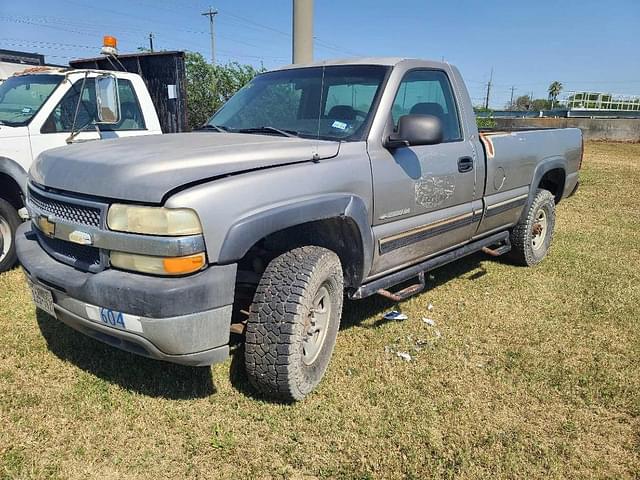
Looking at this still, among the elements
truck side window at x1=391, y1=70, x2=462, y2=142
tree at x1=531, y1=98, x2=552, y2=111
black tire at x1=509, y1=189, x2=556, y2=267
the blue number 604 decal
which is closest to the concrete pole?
truck side window at x1=391, y1=70, x2=462, y2=142

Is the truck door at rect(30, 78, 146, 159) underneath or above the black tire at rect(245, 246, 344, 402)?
above

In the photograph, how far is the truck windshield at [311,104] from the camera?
332 cm

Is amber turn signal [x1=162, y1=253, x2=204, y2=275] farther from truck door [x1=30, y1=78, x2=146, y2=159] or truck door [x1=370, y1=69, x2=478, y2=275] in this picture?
truck door [x1=30, y1=78, x2=146, y2=159]

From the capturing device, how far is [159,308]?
2270mm

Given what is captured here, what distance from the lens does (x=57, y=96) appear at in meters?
5.04

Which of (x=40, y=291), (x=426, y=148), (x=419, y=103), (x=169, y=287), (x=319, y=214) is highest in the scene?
(x=419, y=103)

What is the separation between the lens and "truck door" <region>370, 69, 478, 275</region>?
10.7 ft

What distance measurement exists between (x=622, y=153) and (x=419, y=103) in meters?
17.7

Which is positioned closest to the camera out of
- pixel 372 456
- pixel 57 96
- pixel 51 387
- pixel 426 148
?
pixel 372 456

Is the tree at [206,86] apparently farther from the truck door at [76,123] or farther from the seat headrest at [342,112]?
the seat headrest at [342,112]

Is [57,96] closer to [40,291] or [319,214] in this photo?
[40,291]

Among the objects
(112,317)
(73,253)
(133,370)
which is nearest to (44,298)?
(73,253)

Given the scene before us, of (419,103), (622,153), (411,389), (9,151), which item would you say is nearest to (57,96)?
(9,151)

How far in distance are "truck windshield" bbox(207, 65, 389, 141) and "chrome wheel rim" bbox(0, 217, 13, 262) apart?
7.47ft
